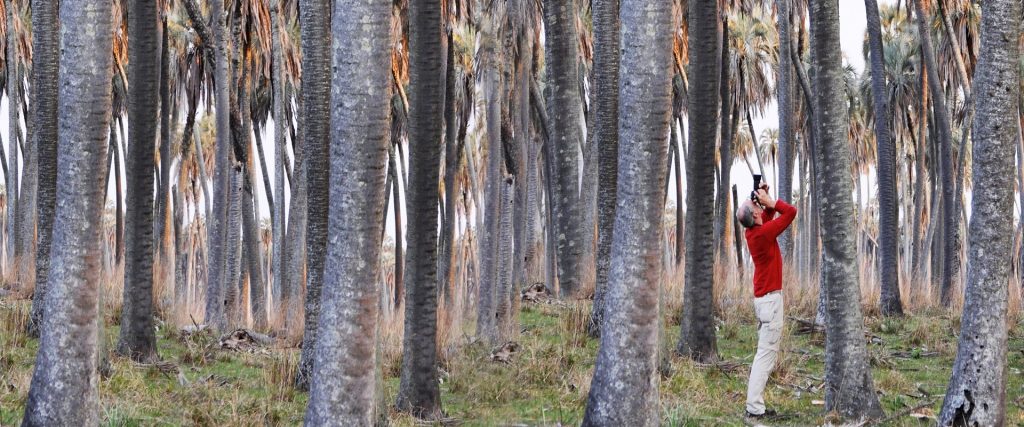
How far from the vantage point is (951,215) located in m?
24.1

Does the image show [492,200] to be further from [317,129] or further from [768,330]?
[768,330]

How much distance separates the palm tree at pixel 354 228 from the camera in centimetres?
862

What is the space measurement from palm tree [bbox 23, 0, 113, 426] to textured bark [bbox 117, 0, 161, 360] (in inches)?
156

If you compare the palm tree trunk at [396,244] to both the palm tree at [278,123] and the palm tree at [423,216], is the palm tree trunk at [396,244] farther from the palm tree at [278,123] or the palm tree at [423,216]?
the palm tree at [423,216]

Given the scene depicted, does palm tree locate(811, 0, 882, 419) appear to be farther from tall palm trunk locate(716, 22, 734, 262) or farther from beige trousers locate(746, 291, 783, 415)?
tall palm trunk locate(716, 22, 734, 262)

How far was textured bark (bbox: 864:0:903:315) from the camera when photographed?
65.0ft

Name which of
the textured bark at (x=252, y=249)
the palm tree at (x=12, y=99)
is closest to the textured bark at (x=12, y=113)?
the palm tree at (x=12, y=99)

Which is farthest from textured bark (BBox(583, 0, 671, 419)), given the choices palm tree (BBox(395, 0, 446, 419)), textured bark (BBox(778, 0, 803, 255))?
textured bark (BBox(778, 0, 803, 255))

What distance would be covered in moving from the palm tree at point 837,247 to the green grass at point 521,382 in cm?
46

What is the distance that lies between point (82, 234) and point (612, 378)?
4.81 metres

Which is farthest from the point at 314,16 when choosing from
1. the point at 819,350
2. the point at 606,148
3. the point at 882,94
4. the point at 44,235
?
the point at 882,94

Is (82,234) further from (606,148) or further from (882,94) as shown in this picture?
(882,94)

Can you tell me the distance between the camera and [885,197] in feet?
66.1

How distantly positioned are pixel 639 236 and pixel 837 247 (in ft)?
7.80
